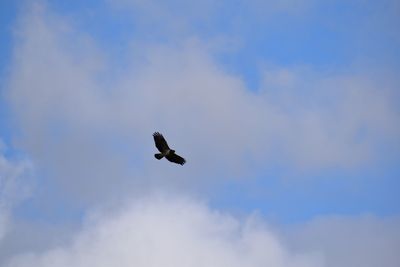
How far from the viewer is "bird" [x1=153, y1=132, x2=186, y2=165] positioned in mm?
67125

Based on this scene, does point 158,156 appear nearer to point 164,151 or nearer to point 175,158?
point 164,151

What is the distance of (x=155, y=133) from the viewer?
221ft

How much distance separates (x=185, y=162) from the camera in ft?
228

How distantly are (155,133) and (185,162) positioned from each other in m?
3.79

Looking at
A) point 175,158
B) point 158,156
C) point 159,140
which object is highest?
point 175,158

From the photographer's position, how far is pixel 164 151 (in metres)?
68.2

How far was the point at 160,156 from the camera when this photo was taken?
Answer: 225ft

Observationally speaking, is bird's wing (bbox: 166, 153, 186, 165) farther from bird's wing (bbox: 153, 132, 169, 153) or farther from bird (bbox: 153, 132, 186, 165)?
bird's wing (bbox: 153, 132, 169, 153)

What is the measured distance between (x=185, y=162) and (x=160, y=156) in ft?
7.01

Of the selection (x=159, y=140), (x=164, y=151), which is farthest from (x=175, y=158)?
(x=159, y=140)

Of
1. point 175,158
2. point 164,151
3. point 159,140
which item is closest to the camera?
point 159,140

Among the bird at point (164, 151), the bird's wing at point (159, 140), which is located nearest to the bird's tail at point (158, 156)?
the bird at point (164, 151)

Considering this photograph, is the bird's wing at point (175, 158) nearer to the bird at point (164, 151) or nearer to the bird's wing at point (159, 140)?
the bird at point (164, 151)

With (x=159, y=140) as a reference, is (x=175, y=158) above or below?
above
